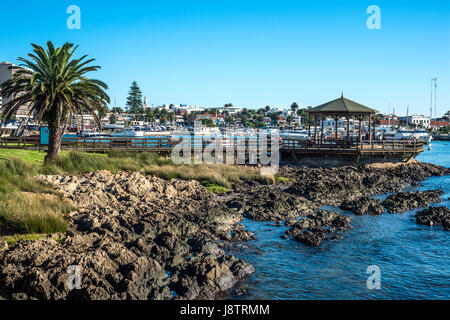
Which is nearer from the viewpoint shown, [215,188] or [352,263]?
[352,263]

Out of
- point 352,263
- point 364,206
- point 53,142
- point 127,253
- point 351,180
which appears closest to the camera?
point 127,253

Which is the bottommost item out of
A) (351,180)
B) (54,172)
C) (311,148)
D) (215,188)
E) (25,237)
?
(351,180)

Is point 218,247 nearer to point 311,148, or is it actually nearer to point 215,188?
point 215,188

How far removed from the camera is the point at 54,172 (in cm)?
2278

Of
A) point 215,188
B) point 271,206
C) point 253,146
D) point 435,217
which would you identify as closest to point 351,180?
point 253,146

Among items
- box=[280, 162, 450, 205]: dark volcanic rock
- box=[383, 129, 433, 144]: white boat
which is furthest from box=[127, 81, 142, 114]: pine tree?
box=[280, 162, 450, 205]: dark volcanic rock

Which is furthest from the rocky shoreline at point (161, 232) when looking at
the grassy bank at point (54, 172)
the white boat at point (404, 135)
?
the white boat at point (404, 135)

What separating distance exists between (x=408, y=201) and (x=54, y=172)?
20.5 m

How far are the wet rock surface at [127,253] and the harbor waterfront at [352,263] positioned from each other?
109 centimetres

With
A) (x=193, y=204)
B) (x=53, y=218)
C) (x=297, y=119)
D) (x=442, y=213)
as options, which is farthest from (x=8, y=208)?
(x=297, y=119)

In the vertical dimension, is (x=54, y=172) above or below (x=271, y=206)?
above

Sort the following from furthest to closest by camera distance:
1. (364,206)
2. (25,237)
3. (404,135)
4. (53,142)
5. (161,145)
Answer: (404,135) < (161,145) < (53,142) < (364,206) < (25,237)

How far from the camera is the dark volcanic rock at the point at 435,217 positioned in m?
20.4

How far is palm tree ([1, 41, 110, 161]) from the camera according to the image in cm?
2398
